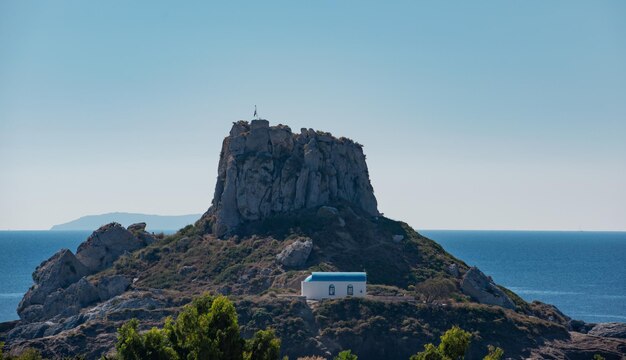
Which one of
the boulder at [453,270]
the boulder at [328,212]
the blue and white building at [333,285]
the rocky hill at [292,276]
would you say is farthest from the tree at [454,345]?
the boulder at [328,212]

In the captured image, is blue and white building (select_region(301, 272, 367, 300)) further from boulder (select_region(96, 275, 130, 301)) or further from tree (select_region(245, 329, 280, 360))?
tree (select_region(245, 329, 280, 360))

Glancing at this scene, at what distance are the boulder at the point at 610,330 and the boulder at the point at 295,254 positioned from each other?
34250mm

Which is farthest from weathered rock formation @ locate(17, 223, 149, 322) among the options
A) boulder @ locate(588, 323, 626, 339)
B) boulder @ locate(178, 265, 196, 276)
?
boulder @ locate(588, 323, 626, 339)

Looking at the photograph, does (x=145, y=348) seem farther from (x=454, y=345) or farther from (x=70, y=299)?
(x=70, y=299)

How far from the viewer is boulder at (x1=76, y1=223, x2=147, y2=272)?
115438 millimetres

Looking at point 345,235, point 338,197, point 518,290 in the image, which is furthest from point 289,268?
point 518,290

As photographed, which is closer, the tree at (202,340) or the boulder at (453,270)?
the tree at (202,340)

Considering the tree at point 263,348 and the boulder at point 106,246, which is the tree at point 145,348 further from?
the boulder at point 106,246

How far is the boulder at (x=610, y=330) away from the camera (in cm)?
9694

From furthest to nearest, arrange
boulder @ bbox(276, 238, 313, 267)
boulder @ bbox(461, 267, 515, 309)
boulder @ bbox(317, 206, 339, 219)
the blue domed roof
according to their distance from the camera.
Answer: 1. boulder @ bbox(317, 206, 339, 219)
2. boulder @ bbox(276, 238, 313, 267)
3. boulder @ bbox(461, 267, 515, 309)
4. the blue domed roof

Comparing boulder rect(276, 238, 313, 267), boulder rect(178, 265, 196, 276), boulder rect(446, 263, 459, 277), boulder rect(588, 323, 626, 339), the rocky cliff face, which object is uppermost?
the rocky cliff face

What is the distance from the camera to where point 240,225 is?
117 metres

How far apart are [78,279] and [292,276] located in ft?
91.5

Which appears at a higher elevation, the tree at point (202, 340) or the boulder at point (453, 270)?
the boulder at point (453, 270)
